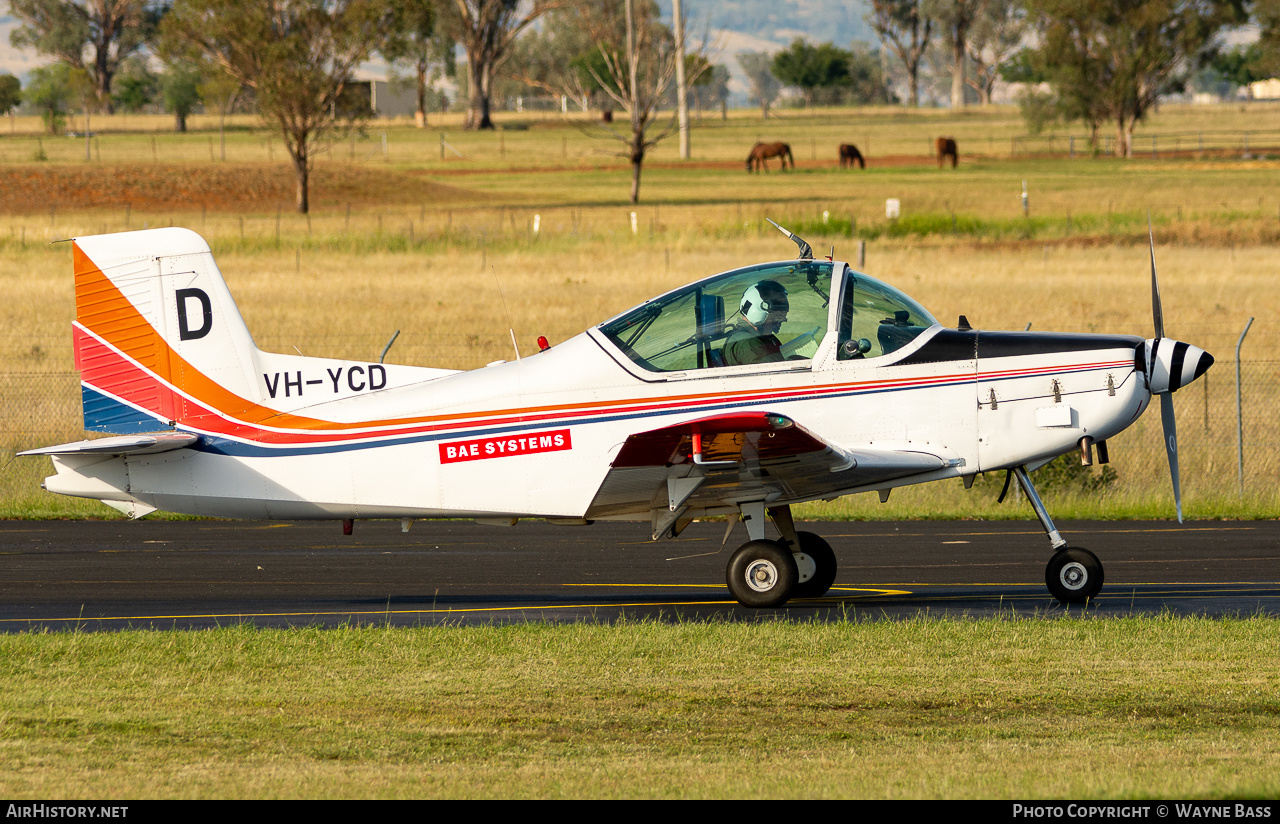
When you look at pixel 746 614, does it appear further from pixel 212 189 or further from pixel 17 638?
pixel 212 189

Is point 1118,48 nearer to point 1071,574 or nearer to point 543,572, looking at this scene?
point 543,572

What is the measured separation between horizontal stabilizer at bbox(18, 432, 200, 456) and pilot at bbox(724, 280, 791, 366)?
13.2 feet

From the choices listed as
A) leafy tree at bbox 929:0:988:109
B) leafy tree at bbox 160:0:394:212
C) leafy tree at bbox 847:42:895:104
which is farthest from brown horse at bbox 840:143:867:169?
leafy tree at bbox 929:0:988:109

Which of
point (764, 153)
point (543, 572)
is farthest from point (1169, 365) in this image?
point (764, 153)

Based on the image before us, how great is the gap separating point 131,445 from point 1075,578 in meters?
6.88

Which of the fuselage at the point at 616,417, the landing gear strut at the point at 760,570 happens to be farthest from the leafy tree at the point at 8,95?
the landing gear strut at the point at 760,570

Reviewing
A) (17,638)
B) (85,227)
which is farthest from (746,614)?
(85,227)

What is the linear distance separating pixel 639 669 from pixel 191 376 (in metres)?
4.46

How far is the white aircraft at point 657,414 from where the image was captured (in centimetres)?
1014

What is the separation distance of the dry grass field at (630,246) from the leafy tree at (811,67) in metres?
57.2

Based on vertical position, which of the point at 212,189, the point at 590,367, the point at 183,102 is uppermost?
the point at 183,102

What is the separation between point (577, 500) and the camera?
10.3 m

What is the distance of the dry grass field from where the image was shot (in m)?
21.2

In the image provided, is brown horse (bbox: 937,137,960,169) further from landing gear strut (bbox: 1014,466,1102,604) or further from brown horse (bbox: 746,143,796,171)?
landing gear strut (bbox: 1014,466,1102,604)
